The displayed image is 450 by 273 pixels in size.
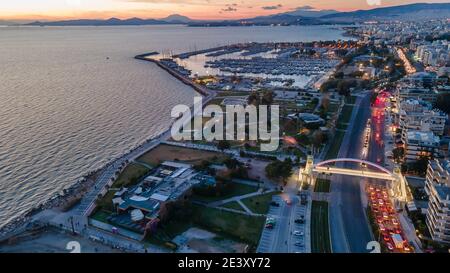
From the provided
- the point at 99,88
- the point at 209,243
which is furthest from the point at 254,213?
the point at 99,88

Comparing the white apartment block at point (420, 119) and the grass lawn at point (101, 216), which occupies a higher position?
the white apartment block at point (420, 119)

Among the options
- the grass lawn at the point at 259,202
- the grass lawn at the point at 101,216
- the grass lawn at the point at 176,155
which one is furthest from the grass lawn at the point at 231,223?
the grass lawn at the point at 176,155

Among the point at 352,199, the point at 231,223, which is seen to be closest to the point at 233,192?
the point at 231,223

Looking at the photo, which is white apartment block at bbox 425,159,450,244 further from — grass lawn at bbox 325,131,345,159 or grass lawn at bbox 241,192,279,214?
grass lawn at bbox 325,131,345,159

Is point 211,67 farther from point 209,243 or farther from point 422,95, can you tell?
point 209,243

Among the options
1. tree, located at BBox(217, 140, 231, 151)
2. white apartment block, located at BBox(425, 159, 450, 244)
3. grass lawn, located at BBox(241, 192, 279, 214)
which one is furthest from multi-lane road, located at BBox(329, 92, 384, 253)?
tree, located at BBox(217, 140, 231, 151)

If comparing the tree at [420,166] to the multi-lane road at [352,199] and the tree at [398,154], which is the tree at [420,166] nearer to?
the tree at [398,154]
